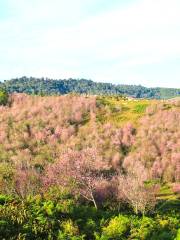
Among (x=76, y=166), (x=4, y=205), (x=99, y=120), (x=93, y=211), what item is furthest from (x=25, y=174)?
(x=99, y=120)

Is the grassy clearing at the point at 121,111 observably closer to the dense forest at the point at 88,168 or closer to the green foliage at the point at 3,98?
the dense forest at the point at 88,168

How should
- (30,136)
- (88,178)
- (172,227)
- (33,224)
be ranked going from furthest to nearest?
(30,136)
(88,178)
(172,227)
(33,224)

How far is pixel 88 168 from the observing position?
95625 mm

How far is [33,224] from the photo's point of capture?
53.9 metres

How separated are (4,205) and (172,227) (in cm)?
2278

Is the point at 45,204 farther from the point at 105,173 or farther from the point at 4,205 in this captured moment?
the point at 105,173

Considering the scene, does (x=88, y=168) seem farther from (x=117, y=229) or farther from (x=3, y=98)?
(x=3, y=98)

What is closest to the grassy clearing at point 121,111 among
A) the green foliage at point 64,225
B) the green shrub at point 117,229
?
the green foliage at point 64,225

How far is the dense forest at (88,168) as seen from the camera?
187ft

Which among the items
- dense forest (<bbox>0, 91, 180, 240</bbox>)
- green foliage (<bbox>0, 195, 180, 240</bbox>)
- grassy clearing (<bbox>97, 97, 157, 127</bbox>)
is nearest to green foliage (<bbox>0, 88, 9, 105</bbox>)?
dense forest (<bbox>0, 91, 180, 240</bbox>)

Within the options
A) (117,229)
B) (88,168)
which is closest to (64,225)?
(117,229)

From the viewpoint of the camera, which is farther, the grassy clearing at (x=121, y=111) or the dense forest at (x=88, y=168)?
the grassy clearing at (x=121, y=111)

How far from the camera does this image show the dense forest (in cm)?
5694

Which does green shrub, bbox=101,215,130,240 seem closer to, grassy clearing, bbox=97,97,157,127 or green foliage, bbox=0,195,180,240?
green foliage, bbox=0,195,180,240
